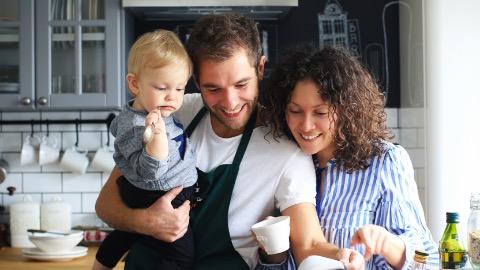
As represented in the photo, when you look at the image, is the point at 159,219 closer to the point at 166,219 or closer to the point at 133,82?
the point at 166,219

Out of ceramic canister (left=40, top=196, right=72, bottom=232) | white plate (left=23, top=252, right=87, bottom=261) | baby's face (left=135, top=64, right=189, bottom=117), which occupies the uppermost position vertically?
baby's face (left=135, top=64, right=189, bottom=117)

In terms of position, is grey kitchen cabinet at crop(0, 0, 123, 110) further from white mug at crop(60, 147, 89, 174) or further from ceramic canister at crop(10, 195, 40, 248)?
ceramic canister at crop(10, 195, 40, 248)

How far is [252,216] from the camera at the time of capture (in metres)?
2.04

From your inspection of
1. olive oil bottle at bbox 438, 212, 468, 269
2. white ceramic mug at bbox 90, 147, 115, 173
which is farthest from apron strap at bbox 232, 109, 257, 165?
white ceramic mug at bbox 90, 147, 115, 173

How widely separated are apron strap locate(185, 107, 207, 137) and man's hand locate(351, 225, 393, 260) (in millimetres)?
617

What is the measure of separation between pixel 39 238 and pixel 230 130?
1738 mm

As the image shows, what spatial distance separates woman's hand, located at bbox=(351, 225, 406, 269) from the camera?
1.79m

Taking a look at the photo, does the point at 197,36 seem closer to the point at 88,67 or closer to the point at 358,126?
the point at 358,126

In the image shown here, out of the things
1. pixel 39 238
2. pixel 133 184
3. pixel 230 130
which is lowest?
pixel 39 238

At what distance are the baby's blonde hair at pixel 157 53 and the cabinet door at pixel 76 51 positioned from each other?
65.4 inches

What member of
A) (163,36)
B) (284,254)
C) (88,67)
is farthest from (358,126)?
(88,67)

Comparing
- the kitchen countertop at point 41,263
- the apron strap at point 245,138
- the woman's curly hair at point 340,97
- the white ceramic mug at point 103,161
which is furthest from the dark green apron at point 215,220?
the white ceramic mug at point 103,161

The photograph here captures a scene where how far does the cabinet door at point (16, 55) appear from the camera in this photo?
3.64 meters

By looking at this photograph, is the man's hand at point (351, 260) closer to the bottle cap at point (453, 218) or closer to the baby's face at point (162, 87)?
the bottle cap at point (453, 218)
